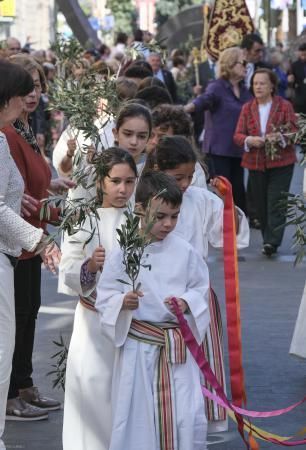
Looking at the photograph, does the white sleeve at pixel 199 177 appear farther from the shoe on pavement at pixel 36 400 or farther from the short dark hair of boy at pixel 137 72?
the short dark hair of boy at pixel 137 72

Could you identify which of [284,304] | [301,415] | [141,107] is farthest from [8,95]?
[284,304]

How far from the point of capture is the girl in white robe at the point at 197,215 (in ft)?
22.1

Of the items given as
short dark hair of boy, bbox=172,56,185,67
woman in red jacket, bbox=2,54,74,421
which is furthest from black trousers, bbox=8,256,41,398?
short dark hair of boy, bbox=172,56,185,67

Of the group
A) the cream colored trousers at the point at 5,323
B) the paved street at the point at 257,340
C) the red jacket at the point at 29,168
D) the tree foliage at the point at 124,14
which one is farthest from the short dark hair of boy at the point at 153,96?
the tree foliage at the point at 124,14

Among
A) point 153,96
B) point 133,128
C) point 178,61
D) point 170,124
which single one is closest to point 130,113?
point 133,128

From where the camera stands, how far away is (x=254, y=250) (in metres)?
14.4

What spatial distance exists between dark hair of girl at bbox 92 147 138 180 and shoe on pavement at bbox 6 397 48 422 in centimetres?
165

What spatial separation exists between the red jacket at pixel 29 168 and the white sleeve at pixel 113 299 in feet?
3.67

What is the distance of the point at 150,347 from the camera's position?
5.99m

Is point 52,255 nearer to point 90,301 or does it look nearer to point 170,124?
point 90,301

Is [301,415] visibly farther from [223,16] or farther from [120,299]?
[223,16]

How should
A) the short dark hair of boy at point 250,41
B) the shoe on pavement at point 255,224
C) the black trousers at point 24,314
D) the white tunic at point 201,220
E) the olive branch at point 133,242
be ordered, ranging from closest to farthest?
the olive branch at point 133,242 < the white tunic at point 201,220 < the black trousers at point 24,314 < the shoe on pavement at point 255,224 < the short dark hair of boy at point 250,41

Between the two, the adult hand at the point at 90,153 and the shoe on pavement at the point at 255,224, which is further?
the shoe on pavement at the point at 255,224

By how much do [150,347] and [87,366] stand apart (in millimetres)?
436
